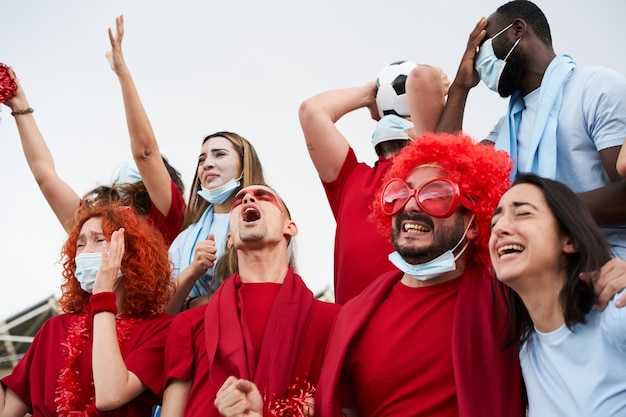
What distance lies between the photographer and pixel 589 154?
4.28m

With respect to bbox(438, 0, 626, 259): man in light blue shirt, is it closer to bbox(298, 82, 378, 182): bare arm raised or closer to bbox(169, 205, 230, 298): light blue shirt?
bbox(298, 82, 378, 182): bare arm raised

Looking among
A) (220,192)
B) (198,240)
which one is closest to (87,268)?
(198,240)

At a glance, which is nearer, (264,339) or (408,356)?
(408,356)

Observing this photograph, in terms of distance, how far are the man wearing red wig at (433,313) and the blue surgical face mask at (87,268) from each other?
1.55m

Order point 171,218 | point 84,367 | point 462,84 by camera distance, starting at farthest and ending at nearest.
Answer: point 171,218
point 462,84
point 84,367

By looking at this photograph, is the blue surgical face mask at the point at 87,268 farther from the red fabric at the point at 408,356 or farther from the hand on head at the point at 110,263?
the red fabric at the point at 408,356

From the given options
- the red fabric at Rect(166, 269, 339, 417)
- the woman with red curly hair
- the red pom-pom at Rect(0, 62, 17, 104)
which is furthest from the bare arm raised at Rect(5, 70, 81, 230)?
the red fabric at Rect(166, 269, 339, 417)

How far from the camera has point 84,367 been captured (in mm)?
4457

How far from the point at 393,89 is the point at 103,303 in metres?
2.42

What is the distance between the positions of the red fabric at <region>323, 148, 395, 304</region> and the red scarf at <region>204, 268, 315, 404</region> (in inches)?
19.5

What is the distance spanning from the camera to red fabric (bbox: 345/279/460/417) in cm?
358

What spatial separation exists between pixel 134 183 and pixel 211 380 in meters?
2.70

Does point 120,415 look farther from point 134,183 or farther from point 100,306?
point 134,183

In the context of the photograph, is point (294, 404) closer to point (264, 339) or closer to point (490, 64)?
point (264, 339)
